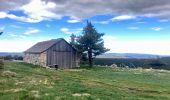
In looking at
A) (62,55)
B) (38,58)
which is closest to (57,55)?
(62,55)

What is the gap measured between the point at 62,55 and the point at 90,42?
31.0ft

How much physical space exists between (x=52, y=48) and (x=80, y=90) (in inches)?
1940

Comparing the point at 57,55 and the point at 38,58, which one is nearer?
the point at 57,55

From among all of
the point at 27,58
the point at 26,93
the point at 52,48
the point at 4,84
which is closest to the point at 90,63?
the point at 52,48

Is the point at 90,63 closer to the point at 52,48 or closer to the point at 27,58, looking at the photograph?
the point at 52,48

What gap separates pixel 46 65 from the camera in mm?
73375

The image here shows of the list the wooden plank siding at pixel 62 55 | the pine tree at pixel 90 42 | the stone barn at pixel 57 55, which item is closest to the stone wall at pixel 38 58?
the stone barn at pixel 57 55

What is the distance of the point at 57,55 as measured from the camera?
75812mm

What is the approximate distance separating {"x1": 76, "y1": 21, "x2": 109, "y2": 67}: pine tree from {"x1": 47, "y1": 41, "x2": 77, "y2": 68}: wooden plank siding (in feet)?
12.3

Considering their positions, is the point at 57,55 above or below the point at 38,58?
above

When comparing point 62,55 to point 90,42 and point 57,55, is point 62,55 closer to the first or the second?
point 57,55

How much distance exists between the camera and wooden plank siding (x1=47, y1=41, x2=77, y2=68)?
74.7 m

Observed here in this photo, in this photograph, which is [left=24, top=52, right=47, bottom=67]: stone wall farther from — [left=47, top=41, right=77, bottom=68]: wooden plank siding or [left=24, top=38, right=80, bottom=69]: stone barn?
[left=47, top=41, right=77, bottom=68]: wooden plank siding

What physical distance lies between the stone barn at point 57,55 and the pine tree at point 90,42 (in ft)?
11.0
